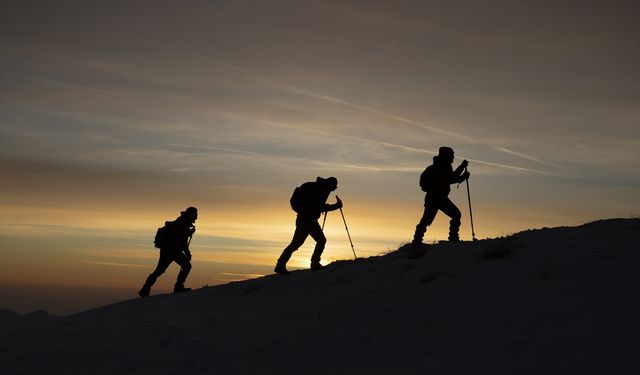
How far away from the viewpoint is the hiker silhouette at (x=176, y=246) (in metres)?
16.2

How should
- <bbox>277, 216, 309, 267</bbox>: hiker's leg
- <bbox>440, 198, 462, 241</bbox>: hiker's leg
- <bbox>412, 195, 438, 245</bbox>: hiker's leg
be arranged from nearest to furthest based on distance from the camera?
<bbox>412, 195, 438, 245</bbox>: hiker's leg < <bbox>440, 198, 462, 241</bbox>: hiker's leg < <bbox>277, 216, 309, 267</bbox>: hiker's leg

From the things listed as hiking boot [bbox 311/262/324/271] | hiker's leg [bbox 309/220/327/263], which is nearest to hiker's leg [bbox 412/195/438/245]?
hiker's leg [bbox 309/220/327/263]

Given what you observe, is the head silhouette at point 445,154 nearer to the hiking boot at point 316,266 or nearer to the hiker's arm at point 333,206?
the hiker's arm at point 333,206

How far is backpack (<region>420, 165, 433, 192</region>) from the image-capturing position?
13474mm

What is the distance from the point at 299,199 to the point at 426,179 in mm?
3430

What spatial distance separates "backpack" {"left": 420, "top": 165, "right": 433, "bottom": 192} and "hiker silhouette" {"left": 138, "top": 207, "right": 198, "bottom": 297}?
22.2 ft

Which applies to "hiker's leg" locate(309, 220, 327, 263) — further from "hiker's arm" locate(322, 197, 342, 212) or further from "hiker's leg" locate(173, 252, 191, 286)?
"hiker's leg" locate(173, 252, 191, 286)

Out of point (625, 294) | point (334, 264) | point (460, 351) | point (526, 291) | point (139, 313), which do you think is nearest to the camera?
point (460, 351)

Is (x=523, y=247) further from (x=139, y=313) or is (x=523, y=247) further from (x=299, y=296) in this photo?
(x=139, y=313)

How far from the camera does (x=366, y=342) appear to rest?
9.20 m

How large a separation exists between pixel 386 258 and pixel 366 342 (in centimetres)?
583

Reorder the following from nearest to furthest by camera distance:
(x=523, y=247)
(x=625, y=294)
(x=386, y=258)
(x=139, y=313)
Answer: (x=625, y=294) < (x=523, y=247) < (x=139, y=313) < (x=386, y=258)

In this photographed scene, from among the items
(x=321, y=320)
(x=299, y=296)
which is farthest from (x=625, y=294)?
(x=299, y=296)

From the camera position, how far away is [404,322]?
9734 millimetres
